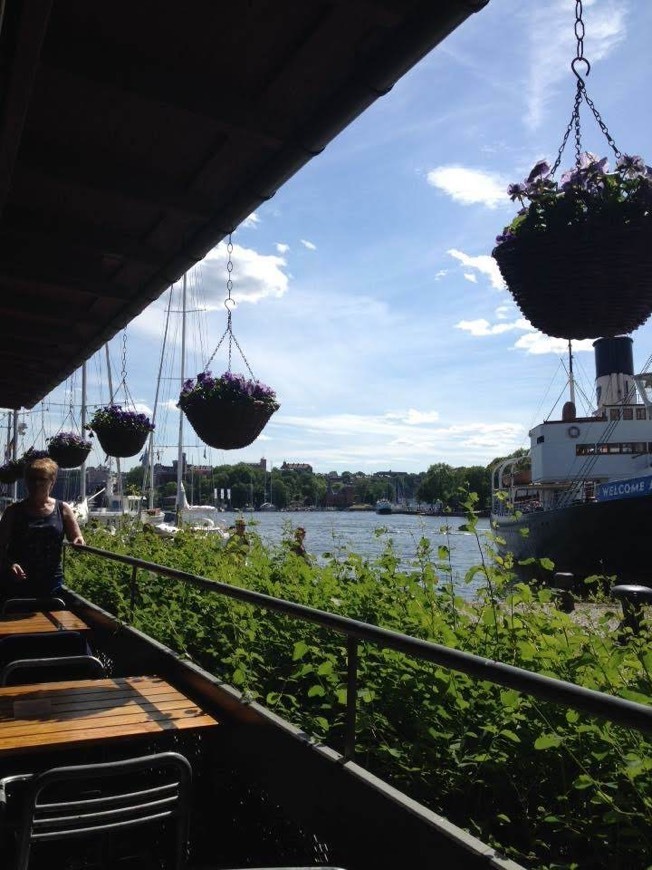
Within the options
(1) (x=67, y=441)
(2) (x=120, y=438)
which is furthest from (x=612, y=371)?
(2) (x=120, y=438)

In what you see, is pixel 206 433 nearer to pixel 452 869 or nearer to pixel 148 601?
pixel 148 601

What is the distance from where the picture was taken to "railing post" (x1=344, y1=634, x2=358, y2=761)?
2346mm

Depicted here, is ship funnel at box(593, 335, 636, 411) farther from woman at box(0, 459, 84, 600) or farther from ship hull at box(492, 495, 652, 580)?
woman at box(0, 459, 84, 600)

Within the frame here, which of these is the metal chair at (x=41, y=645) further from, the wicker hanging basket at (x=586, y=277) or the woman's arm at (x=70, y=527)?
the wicker hanging basket at (x=586, y=277)

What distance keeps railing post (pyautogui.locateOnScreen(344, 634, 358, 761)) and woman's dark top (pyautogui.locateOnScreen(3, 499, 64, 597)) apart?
288 centimetres

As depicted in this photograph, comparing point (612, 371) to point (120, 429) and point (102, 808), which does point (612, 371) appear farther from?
point (102, 808)

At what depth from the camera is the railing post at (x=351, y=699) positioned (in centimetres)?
235

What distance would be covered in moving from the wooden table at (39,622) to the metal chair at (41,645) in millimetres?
667

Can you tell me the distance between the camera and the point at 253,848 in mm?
2883

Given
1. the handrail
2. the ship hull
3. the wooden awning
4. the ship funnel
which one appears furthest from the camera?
the ship funnel

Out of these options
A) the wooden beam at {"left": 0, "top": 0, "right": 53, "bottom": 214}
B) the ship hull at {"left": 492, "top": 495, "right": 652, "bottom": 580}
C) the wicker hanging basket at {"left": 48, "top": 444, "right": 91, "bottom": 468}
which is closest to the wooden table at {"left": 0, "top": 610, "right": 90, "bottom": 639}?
the wooden beam at {"left": 0, "top": 0, "right": 53, "bottom": 214}

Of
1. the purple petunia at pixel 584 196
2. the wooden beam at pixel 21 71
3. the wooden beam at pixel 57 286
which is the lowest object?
the purple petunia at pixel 584 196

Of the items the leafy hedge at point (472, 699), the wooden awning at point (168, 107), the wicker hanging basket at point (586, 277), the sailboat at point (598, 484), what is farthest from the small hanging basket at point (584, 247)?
the sailboat at point (598, 484)

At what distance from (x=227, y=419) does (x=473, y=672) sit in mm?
3265
